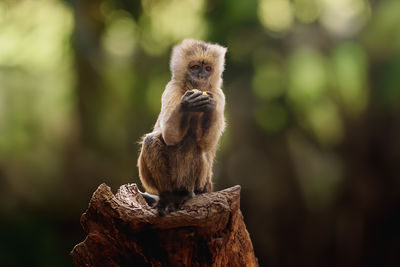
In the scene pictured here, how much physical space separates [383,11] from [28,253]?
9833mm

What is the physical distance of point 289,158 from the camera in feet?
32.1

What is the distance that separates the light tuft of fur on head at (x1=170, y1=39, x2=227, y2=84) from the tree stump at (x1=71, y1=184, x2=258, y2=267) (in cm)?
158

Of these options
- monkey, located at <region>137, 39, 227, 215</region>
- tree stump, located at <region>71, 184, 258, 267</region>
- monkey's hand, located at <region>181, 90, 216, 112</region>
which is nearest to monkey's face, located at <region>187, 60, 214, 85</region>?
monkey, located at <region>137, 39, 227, 215</region>

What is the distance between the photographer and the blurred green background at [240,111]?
923 centimetres

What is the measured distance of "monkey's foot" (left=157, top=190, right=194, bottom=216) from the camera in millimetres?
4199

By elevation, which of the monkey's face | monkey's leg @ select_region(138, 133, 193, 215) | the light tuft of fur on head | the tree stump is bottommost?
the tree stump

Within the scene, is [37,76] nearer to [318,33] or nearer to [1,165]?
[1,165]

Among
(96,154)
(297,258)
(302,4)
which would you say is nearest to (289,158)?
(297,258)

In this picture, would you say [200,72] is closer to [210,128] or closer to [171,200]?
[210,128]

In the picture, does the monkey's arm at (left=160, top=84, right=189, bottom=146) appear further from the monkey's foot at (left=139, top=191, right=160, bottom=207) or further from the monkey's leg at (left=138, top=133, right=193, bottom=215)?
the monkey's foot at (left=139, top=191, right=160, bottom=207)

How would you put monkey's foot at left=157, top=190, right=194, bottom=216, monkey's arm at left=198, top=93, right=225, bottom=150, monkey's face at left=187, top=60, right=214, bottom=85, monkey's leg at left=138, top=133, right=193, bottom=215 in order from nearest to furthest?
monkey's foot at left=157, top=190, right=194, bottom=216, monkey's arm at left=198, top=93, right=225, bottom=150, monkey's leg at left=138, top=133, right=193, bottom=215, monkey's face at left=187, top=60, right=214, bottom=85

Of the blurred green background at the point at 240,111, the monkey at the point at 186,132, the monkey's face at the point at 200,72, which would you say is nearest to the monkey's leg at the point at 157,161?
the monkey at the point at 186,132

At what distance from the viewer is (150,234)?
4051mm

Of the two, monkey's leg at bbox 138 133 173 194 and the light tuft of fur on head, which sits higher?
the light tuft of fur on head
